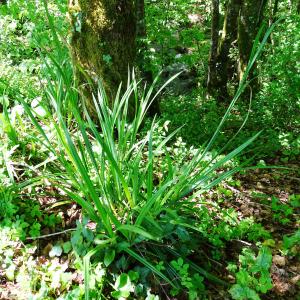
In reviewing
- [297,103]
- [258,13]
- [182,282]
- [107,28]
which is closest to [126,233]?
[182,282]

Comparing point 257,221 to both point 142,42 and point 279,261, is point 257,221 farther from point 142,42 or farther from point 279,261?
point 142,42

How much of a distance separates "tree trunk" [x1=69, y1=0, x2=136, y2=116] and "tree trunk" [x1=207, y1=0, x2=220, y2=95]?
2.97 m

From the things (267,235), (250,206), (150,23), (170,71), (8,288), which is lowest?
(170,71)

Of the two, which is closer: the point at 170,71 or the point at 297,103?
the point at 297,103

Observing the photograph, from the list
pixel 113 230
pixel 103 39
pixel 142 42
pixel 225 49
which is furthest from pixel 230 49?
pixel 113 230

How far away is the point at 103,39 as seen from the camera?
263 cm

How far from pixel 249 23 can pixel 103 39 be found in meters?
3.27

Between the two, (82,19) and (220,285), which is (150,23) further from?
(220,285)

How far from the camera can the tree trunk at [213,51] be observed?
5270 millimetres

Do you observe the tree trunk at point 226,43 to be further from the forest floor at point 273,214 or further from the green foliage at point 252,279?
the green foliage at point 252,279

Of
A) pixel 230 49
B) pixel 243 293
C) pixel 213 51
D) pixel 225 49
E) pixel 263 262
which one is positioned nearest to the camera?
pixel 243 293

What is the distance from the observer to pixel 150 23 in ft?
16.3

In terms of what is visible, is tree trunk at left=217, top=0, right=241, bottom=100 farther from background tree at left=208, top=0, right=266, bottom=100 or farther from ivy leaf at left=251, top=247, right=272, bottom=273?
ivy leaf at left=251, top=247, right=272, bottom=273

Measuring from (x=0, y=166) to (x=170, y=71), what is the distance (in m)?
6.43
